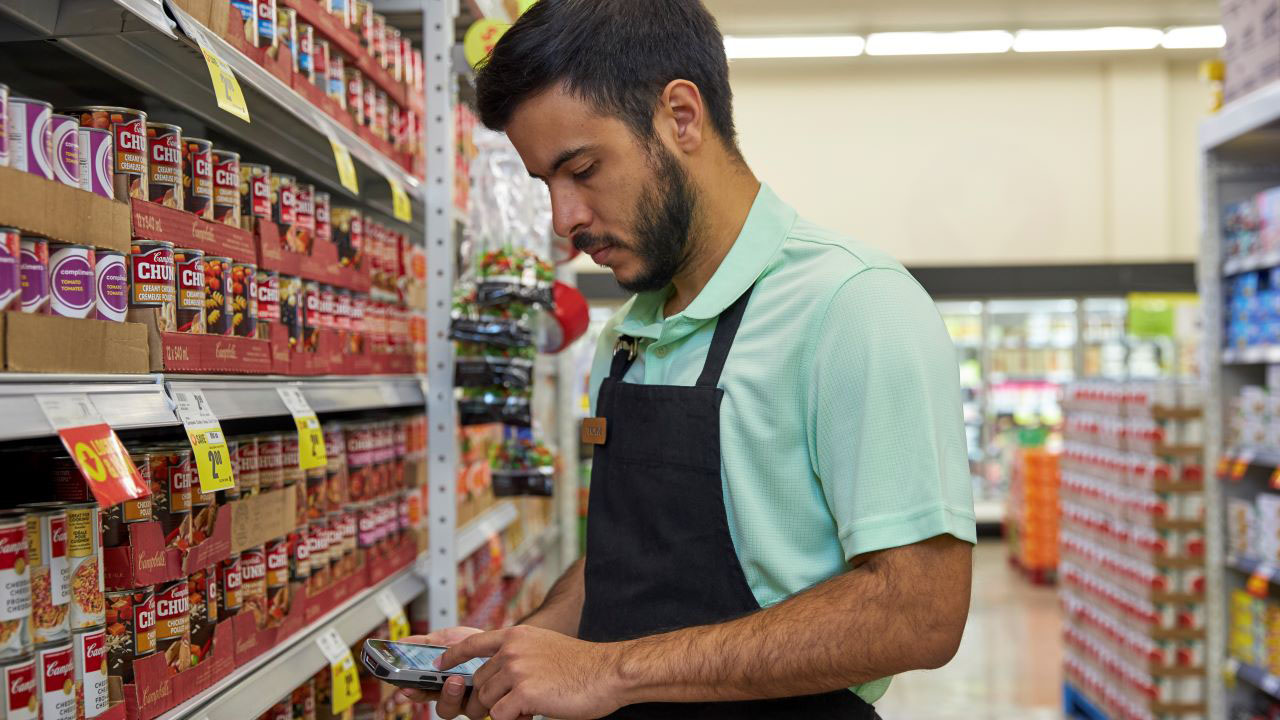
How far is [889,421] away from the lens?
1.21m

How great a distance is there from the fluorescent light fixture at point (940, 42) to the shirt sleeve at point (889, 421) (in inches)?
354

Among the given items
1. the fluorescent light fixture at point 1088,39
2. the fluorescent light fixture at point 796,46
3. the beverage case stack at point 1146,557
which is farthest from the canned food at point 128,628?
the fluorescent light fixture at point 1088,39

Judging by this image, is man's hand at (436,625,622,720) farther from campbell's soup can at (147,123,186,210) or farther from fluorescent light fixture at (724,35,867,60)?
fluorescent light fixture at (724,35,867,60)

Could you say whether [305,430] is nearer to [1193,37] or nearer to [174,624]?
[174,624]

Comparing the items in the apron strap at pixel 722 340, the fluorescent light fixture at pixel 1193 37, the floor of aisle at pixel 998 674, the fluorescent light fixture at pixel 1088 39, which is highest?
the fluorescent light fixture at pixel 1088 39

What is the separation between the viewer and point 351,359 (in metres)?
2.15

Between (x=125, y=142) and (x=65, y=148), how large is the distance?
0.42 ft

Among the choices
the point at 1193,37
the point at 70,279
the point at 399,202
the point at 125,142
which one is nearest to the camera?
the point at 70,279

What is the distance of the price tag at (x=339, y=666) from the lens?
75.6 inches

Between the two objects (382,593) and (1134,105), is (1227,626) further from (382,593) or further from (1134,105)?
(1134,105)

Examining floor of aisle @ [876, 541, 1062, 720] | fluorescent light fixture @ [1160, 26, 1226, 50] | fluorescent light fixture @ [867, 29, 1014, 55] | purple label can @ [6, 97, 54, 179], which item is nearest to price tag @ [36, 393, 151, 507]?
purple label can @ [6, 97, 54, 179]

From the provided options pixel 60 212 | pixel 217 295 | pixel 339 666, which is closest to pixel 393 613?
pixel 339 666

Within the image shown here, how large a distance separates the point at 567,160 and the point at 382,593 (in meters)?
1.26

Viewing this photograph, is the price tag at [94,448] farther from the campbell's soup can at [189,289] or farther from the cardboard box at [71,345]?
the campbell's soup can at [189,289]
